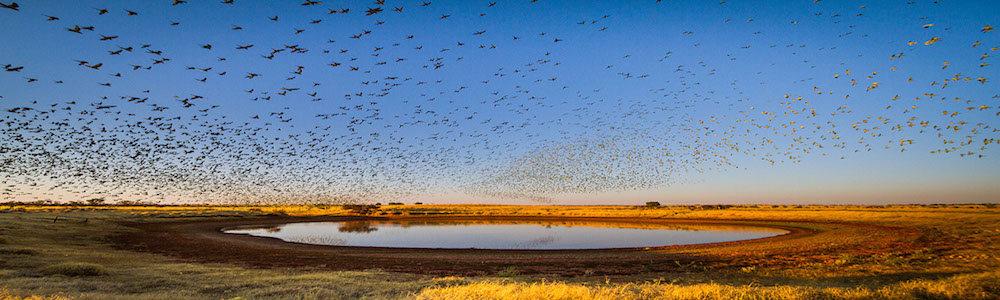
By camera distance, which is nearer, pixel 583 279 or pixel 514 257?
pixel 583 279

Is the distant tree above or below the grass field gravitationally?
below

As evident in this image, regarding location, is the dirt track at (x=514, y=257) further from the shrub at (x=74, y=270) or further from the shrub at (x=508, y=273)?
the shrub at (x=74, y=270)

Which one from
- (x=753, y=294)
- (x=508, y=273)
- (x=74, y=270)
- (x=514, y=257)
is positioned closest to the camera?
(x=753, y=294)

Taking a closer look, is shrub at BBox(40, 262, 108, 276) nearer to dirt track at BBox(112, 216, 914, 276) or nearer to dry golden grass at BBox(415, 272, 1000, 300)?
dirt track at BBox(112, 216, 914, 276)

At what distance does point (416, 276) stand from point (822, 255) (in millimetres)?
20099

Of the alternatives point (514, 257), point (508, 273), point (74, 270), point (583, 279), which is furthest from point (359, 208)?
point (583, 279)

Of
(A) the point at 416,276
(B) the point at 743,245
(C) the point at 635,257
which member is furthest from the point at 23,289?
(B) the point at 743,245

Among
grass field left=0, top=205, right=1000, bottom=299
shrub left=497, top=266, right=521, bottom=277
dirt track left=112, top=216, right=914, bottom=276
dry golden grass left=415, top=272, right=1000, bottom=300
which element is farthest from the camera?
dirt track left=112, top=216, right=914, bottom=276

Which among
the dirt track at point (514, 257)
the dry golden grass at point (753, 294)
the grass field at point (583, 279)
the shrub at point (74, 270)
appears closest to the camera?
the dry golden grass at point (753, 294)

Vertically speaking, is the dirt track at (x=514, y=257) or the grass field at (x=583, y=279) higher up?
the grass field at (x=583, y=279)

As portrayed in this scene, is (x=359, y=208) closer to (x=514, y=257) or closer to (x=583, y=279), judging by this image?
(x=514, y=257)

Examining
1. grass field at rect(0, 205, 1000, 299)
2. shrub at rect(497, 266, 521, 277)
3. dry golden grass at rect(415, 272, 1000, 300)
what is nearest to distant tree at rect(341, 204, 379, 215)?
grass field at rect(0, 205, 1000, 299)

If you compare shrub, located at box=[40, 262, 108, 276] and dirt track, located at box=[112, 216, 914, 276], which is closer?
shrub, located at box=[40, 262, 108, 276]

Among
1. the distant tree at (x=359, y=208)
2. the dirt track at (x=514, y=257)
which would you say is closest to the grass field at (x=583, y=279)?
the dirt track at (x=514, y=257)
